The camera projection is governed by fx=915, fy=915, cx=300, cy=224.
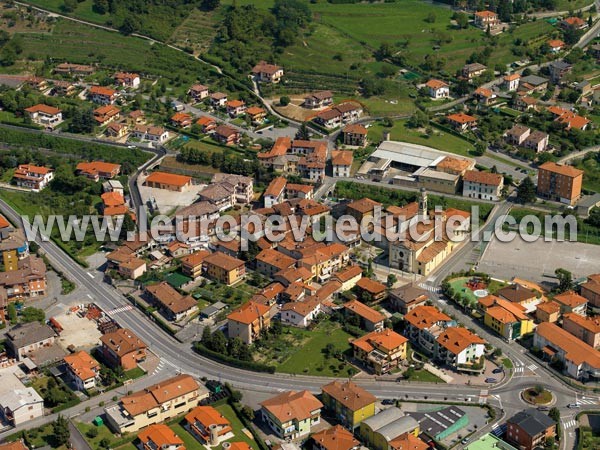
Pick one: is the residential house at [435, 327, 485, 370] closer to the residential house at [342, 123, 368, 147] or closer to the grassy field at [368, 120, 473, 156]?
the grassy field at [368, 120, 473, 156]

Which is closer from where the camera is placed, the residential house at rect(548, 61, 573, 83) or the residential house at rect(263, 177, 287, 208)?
the residential house at rect(263, 177, 287, 208)

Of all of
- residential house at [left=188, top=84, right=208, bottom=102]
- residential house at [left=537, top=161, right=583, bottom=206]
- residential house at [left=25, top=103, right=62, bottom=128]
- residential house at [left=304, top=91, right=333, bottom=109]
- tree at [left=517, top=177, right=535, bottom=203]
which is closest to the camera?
residential house at [left=537, top=161, right=583, bottom=206]

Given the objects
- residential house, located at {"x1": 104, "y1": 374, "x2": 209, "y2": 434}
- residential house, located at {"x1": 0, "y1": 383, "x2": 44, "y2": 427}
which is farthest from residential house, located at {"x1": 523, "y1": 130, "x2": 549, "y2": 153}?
residential house, located at {"x1": 0, "y1": 383, "x2": 44, "y2": 427}

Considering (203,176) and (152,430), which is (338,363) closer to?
(152,430)

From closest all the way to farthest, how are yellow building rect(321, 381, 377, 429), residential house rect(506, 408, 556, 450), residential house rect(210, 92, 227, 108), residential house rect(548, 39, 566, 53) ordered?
residential house rect(506, 408, 556, 450)
yellow building rect(321, 381, 377, 429)
residential house rect(210, 92, 227, 108)
residential house rect(548, 39, 566, 53)

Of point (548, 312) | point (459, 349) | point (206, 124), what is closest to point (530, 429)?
point (459, 349)

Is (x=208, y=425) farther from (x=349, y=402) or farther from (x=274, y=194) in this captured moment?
(x=274, y=194)
